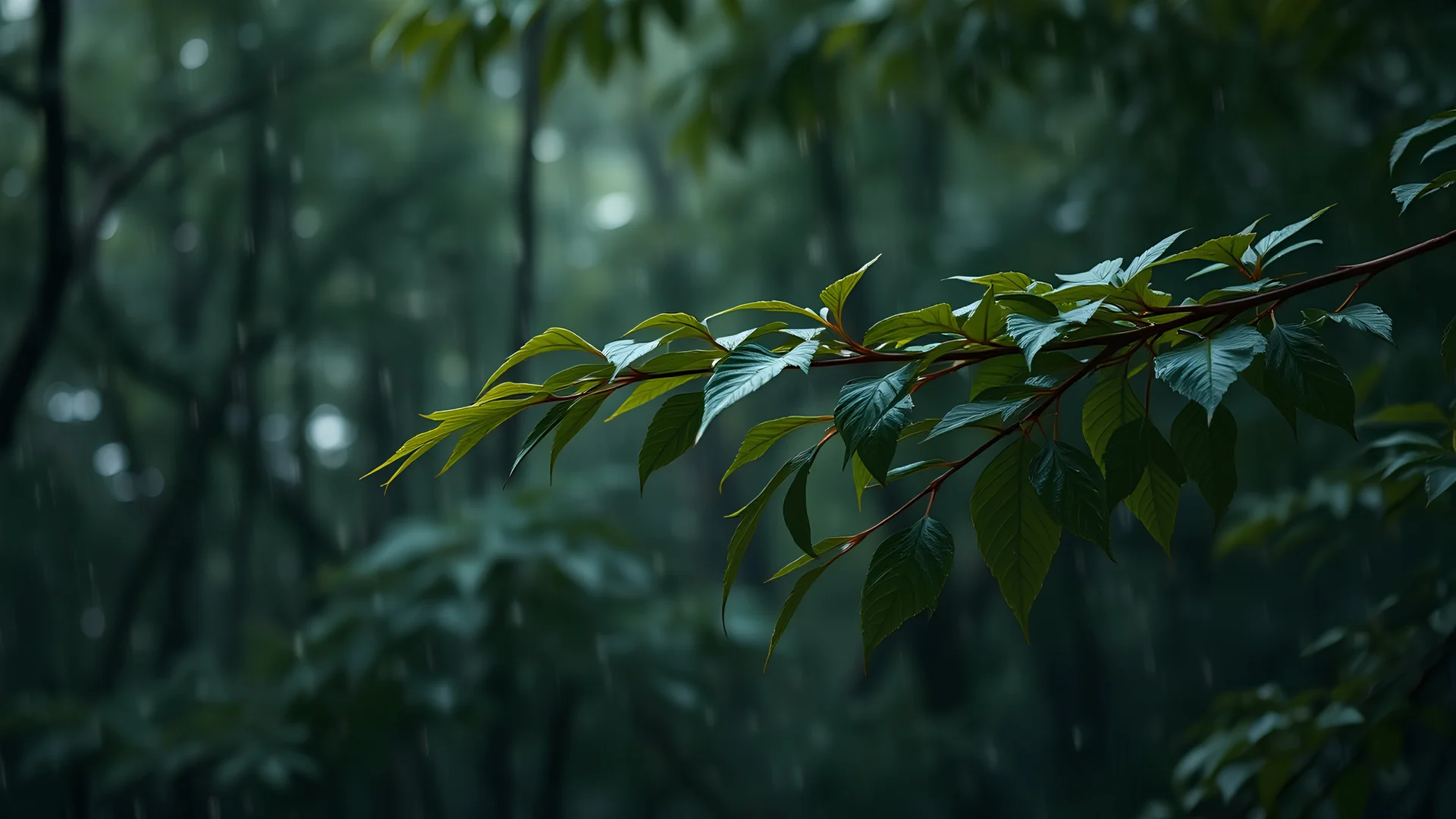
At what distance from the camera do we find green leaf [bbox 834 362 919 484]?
0.46 meters

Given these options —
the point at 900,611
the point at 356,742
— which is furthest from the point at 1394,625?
the point at 356,742

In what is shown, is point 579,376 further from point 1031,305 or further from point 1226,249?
point 1226,249

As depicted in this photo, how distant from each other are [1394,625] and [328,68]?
13.7ft

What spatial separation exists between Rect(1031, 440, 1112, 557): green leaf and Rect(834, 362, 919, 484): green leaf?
0.25ft

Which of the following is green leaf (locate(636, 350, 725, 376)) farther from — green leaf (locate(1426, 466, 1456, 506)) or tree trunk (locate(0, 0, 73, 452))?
tree trunk (locate(0, 0, 73, 452))

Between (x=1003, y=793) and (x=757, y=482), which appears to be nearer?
(x=1003, y=793)

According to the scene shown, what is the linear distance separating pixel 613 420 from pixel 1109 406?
273cm

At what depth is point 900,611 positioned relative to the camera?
0.50 meters

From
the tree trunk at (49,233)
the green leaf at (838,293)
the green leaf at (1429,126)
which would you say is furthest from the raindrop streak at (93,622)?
the green leaf at (1429,126)

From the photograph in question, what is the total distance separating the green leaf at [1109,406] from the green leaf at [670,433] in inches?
8.7

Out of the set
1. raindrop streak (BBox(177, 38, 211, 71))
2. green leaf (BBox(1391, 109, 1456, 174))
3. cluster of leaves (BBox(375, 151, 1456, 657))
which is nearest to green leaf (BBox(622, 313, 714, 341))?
cluster of leaves (BBox(375, 151, 1456, 657))

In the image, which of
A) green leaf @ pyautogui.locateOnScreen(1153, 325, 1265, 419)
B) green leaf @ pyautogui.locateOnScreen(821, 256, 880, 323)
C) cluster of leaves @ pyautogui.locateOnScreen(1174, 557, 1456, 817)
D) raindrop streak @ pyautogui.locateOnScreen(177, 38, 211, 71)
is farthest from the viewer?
raindrop streak @ pyautogui.locateOnScreen(177, 38, 211, 71)

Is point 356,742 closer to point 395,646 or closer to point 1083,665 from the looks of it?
point 395,646

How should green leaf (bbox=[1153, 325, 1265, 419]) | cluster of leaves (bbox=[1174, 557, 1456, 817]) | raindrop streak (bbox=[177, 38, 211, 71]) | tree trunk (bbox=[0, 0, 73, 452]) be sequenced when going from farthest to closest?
raindrop streak (bbox=[177, 38, 211, 71]) → tree trunk (bbox=[0, 0, 73, 452]) → cluster of leaves (bbox=[1174, 557, 1456, 817]) → green leaf (bbox=[1153, 325, 1265, 419])
